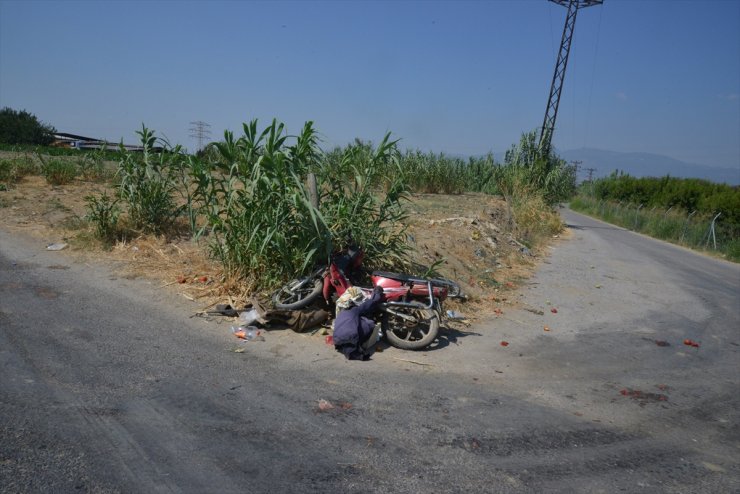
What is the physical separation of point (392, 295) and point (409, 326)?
38 cm

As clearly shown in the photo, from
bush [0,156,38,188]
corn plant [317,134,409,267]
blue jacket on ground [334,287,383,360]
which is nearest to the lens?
blue jacket on ground [334,287,383,360]

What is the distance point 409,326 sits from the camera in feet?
18.8

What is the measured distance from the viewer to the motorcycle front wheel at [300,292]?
593 centimetres

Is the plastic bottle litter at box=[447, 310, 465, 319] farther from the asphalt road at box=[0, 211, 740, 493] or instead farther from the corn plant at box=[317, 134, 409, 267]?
the corn plant at box=[317, 134, 409, 267]

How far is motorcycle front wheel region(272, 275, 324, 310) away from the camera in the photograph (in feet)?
19.5

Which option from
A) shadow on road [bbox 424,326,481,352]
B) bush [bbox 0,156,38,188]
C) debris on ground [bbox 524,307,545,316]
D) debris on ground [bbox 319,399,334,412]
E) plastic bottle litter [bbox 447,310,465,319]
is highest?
bush [bbox 0,156,38,188]

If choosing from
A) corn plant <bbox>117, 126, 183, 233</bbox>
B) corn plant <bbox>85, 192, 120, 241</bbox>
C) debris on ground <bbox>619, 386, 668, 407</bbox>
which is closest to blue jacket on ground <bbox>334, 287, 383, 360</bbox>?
debris on ground <bbox>619, 386, 668, 407</bbox>

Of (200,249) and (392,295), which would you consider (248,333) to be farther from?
(200,249)

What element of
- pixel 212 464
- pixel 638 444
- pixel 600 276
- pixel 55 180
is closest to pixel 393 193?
pixel 638 444

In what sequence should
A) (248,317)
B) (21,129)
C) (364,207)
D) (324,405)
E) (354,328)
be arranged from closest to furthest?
(324,405)
(354,328)
(248,317)
(364,207)
(21,129)

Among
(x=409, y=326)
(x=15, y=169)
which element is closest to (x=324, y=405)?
(x=409, y=326)

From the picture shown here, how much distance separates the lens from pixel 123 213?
8609 mm

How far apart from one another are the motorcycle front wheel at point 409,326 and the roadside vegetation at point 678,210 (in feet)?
61.3

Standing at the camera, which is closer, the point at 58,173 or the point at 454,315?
the point at 454,315
